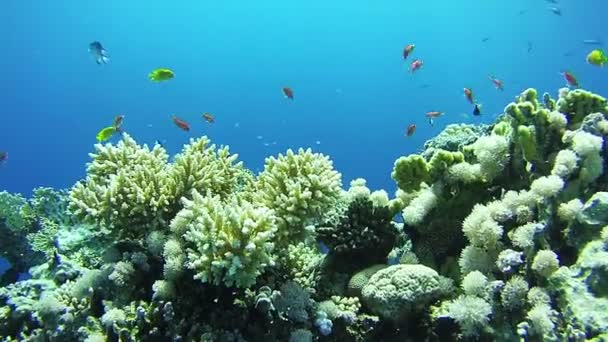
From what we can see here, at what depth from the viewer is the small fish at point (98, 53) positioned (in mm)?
9602

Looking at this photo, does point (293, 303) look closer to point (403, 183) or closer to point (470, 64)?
point (403, 183)

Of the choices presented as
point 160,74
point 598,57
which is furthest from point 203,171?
point 598,57

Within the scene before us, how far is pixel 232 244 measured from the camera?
3102 millimetres

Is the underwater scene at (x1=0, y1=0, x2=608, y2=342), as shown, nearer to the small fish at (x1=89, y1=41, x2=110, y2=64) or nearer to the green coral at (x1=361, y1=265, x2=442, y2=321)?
the green coral at (x1=361, y1=265, x2=442, y2=321)

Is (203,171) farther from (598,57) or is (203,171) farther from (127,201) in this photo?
(598,57)

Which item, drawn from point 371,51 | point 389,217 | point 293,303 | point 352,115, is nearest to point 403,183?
point 389,217

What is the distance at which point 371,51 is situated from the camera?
85.5m

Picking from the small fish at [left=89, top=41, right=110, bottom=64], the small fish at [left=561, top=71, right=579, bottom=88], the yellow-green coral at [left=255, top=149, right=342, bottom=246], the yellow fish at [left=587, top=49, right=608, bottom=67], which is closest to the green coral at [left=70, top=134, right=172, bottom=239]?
the yellow-green coral at [left=255, top=149, right=342, bottom=246]

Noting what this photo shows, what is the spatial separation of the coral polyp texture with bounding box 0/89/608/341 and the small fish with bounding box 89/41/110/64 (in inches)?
239

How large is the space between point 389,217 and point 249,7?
96.1 metres

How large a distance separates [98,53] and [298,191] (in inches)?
311

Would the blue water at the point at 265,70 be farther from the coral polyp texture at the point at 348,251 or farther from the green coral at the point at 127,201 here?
the green coral at the point at 127,201

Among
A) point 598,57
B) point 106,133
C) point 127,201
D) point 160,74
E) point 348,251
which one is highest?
point 160,74

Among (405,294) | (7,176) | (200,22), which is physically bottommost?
(405,294)
